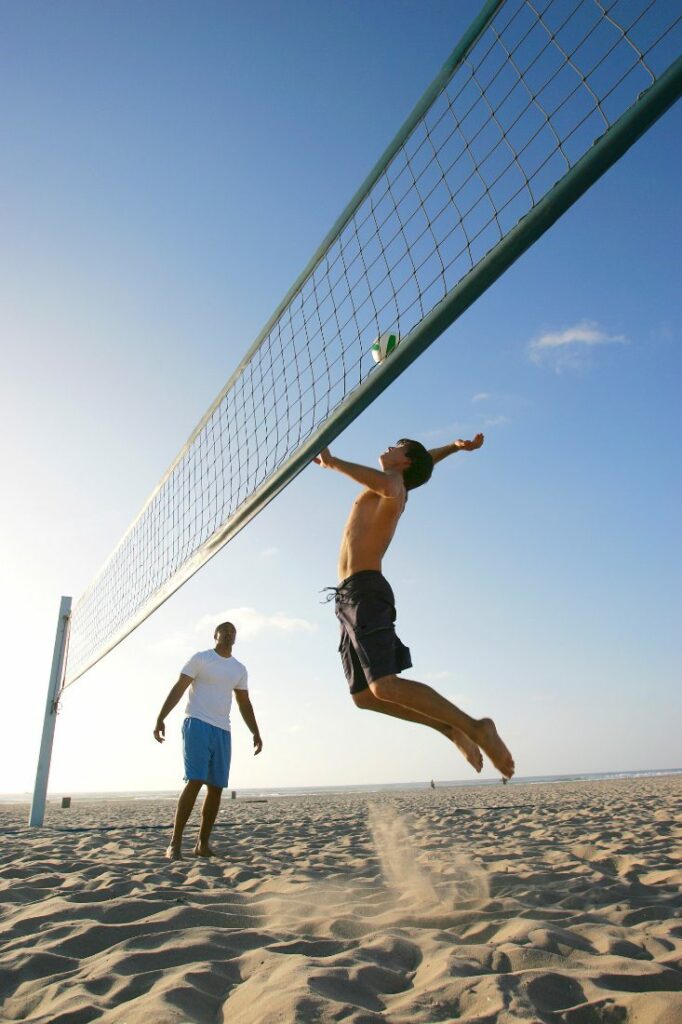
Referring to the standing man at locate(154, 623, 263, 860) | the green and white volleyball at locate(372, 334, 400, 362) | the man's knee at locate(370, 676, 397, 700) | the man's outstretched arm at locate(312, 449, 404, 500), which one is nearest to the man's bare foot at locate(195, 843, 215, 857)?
the standing man at locate(154, 623, 263, 860)

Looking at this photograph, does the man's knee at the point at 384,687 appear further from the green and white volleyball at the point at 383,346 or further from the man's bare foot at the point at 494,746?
the green and white volleyball at the point at 383,346

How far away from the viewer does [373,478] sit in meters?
3.12

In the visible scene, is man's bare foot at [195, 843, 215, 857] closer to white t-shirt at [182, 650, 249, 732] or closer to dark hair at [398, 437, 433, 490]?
white t-shirt at [182, 650, 249, 732]

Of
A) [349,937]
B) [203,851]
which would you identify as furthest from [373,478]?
[203,851]

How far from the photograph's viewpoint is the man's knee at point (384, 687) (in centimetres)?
296

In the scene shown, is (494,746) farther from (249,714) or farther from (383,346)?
(249,714)

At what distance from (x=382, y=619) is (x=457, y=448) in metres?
1.27

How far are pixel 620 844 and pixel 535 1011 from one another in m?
3.15

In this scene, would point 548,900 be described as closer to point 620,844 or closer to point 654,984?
point 654,984

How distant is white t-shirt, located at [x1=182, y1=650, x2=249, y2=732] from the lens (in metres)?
4.48

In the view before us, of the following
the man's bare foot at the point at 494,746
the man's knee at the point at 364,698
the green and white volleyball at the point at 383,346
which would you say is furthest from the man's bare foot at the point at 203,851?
the green and white volleyball at the point at 383,346

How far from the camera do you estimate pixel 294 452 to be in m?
3.79

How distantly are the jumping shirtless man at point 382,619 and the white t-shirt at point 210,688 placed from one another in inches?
60.9

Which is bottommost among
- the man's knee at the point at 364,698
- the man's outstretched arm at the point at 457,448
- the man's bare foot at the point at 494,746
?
the man's bare foot at the point at 494,746
